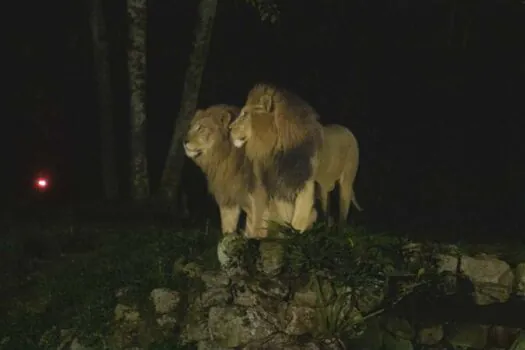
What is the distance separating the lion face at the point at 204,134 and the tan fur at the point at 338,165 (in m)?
0.78

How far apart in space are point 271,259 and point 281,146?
834 millimetres

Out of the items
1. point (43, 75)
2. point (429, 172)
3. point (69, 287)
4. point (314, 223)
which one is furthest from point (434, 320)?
point (43, 75)

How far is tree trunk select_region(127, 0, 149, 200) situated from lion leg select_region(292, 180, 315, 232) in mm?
4625

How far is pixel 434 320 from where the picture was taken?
6.90 metres

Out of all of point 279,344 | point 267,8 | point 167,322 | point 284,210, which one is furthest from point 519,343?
point 267,8

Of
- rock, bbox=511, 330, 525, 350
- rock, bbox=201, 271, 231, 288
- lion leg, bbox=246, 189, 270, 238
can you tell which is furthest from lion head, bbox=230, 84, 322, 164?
rock, bbox=511, 330, 525, 350

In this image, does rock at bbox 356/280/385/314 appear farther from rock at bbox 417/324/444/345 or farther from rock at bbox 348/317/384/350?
rock at bbox 417/324/444/345

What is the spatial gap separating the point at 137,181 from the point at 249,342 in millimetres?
5305

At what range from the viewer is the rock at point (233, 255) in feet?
22.1

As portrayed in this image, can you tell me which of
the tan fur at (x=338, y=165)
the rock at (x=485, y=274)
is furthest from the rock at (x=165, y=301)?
the rock at (x=485, y=274)

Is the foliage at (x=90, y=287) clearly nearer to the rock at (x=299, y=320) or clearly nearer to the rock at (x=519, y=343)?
the rock at (x=299, y=320)

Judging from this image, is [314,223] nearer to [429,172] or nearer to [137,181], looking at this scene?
[137,181]

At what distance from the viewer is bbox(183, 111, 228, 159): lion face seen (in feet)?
23.4

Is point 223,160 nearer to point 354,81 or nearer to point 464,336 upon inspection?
point 464,336
